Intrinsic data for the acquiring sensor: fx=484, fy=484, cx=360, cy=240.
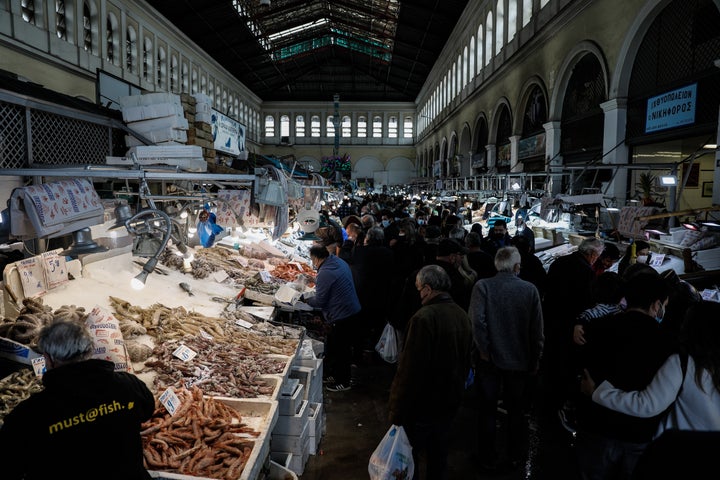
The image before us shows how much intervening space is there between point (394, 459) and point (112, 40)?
17.1m

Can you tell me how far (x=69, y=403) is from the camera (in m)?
1.90

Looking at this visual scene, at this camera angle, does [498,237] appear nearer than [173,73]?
Yes

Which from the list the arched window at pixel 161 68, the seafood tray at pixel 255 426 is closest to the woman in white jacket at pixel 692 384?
the seafood tray at pixel 255 426

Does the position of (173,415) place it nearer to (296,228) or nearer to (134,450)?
(134,450)

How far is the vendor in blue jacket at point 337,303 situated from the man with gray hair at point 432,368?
2130 millimetres

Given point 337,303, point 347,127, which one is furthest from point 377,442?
point 347,127

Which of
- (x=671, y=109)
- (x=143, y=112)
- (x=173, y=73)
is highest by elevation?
(x=173, y=73)

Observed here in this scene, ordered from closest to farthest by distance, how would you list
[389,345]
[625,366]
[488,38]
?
[625,366] → [389,345] → [488,38]

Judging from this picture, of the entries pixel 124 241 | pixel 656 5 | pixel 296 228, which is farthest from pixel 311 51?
pixel 124 241

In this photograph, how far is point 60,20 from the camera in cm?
1289

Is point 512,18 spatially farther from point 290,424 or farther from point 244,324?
point 290,424

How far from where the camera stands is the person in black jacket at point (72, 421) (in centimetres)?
186

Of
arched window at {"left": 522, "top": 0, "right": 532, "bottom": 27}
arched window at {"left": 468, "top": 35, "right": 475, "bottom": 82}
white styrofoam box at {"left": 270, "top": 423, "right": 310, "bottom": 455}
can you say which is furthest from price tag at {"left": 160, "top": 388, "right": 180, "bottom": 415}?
arched window at {"left": 468, "top": 35, "right": 475, "bottom": 82}

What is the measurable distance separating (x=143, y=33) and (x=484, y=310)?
18794mm
